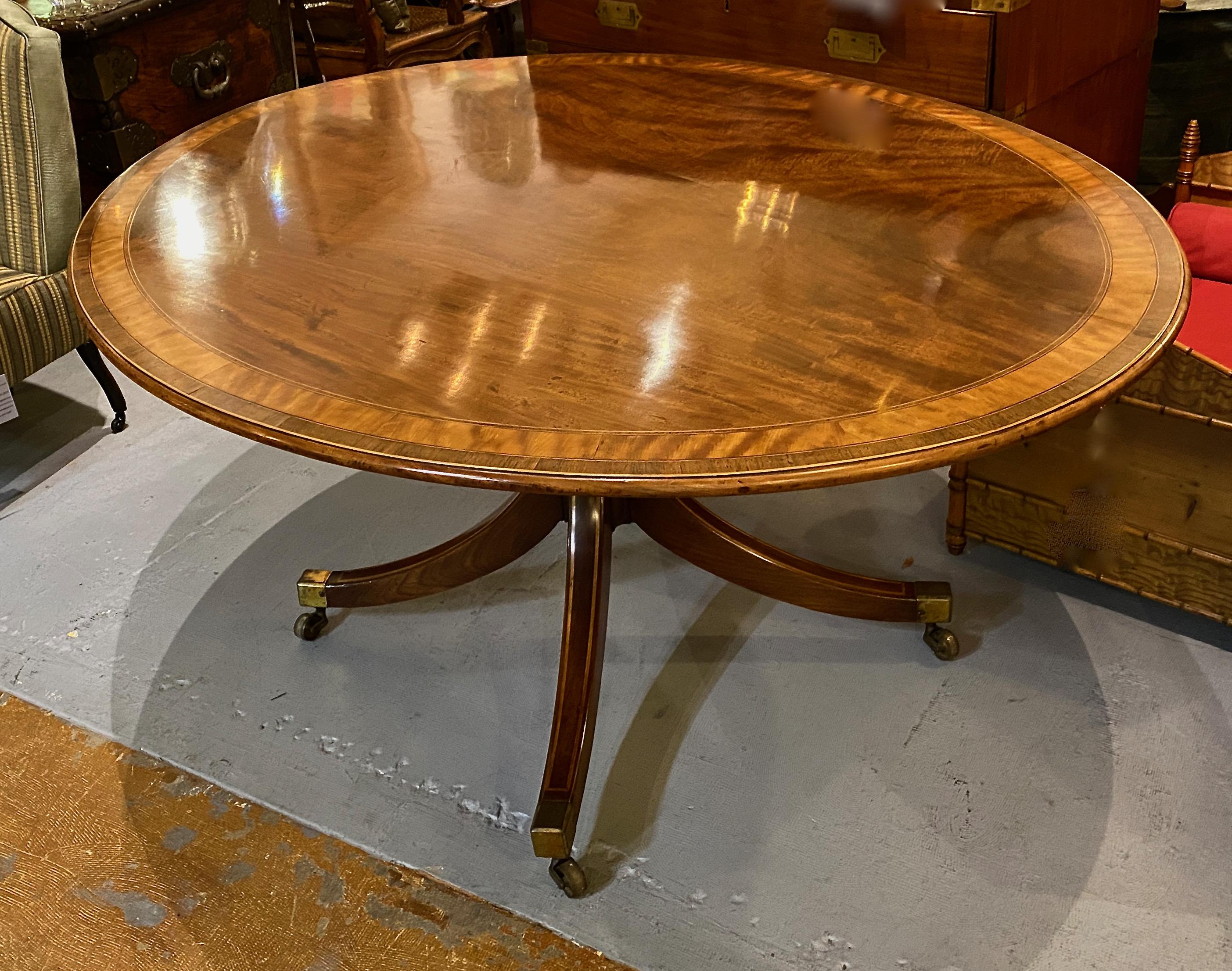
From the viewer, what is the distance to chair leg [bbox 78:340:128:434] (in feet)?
Result: 8.77

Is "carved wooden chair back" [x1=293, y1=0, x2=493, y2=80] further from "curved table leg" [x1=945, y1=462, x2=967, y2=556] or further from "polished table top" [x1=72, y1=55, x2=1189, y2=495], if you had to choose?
"curved table leg" [x1=945, y1=462, x2=967, y2=556]

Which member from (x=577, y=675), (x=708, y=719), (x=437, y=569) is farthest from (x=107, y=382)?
(x=708, y=719)

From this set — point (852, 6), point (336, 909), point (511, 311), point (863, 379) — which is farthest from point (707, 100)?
point (336, 909)

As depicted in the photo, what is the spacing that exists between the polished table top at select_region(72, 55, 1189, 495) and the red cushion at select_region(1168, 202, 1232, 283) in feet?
1.66

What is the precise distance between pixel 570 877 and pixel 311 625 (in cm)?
74

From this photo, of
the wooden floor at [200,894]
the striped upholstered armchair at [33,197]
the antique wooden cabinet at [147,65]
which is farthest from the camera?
the antique wooden cabinet at [147,65]

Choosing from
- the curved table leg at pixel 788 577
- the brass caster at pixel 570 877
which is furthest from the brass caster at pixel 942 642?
the brass caster at pixel 570 877

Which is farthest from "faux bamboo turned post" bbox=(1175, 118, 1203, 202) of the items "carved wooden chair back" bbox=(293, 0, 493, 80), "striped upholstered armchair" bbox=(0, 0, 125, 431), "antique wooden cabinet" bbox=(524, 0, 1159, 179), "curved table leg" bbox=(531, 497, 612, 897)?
"carved wooden chair back" bbox=(293, 0, 493, 80)

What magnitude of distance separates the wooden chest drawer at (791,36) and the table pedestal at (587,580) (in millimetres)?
1063

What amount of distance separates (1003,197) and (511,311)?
0.69 m

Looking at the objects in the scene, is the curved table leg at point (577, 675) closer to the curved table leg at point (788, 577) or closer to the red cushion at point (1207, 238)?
the curved table leg at point (788, 577)

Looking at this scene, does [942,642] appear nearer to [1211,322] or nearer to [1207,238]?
[1211,322]

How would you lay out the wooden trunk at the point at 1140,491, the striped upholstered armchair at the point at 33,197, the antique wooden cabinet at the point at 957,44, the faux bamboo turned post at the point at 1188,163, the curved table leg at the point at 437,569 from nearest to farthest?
the wooden trunk at the point at 1140,491 → the curved table leg at the point at 437,569 → the faux bamboo turned post at the point at 1188,163 → the antique wooden cabinet at the point at 957,44 → the striped upholstered armchair at the point at 33,197

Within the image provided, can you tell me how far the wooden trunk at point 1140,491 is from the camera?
173 cm
